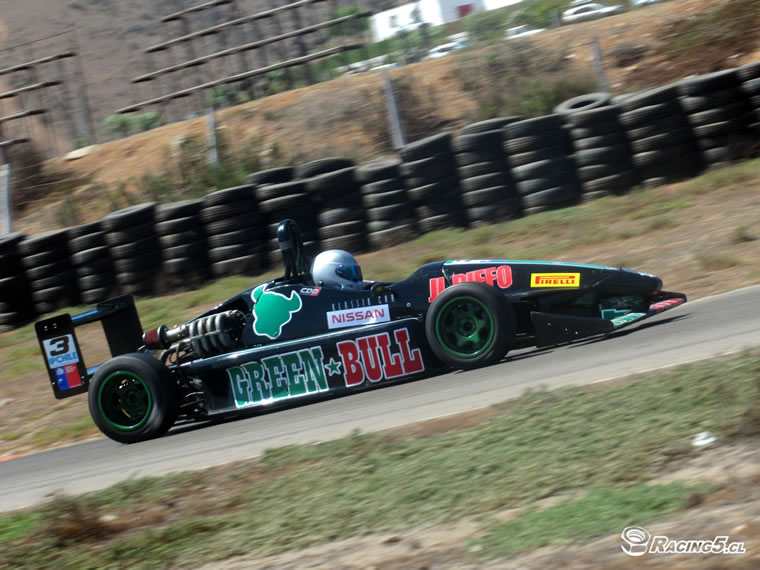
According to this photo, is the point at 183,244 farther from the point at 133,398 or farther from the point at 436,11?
the point at 436,11

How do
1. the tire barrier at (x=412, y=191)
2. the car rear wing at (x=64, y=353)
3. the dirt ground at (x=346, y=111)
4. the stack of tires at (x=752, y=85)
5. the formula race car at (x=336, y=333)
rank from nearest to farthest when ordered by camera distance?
the formula race car at (x=336, y=333) < the car rear wing at (x=64, y=353) < the stack of tires at (x=752, y=85) < the tire barrier at (x=412, y=191) < the dirt ground at (x=346, y=111)

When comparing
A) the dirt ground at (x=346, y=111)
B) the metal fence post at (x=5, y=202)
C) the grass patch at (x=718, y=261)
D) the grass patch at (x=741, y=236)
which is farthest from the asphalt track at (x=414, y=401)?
the dirt ground at (x=346, y=111)

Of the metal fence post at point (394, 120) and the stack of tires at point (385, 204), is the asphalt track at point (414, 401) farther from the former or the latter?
the metal fence post at point (394, 120)

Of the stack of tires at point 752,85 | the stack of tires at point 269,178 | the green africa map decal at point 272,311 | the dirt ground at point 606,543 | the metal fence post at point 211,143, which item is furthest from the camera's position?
the metal fence post at point 211,143

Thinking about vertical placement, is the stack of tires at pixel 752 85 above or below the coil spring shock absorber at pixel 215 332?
above

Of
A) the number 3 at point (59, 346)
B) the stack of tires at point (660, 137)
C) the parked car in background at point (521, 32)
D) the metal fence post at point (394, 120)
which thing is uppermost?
the parked car in background at point (521, 32)

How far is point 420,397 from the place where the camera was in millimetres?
6844

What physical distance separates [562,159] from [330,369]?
22.8 feet

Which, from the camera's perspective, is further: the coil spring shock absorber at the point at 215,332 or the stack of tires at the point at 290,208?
the stack of tires at the point at 290,208

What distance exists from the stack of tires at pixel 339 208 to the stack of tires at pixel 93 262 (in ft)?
11.0

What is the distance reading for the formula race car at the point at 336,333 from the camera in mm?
7117

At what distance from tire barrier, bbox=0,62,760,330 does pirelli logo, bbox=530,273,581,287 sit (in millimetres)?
6374

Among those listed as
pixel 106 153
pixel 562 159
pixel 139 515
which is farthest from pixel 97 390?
pixel 106 153

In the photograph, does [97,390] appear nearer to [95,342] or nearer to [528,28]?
[95,342]
